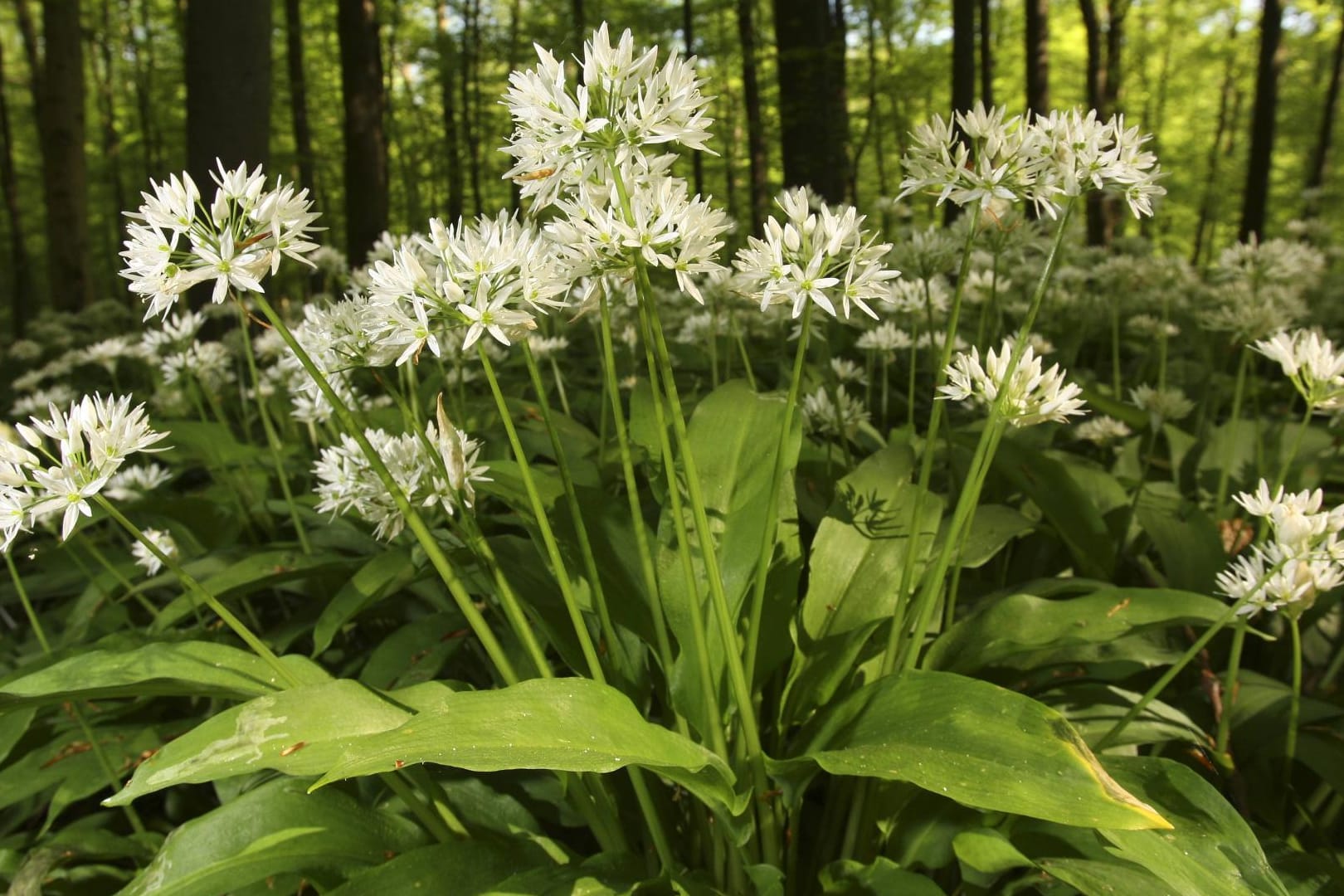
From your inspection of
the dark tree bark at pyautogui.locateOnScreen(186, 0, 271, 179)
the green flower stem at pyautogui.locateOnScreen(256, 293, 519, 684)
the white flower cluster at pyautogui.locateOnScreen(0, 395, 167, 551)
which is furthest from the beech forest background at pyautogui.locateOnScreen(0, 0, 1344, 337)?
the white flower cluster at pyautogui.locateOnScreen(0, 395, 167, 551)

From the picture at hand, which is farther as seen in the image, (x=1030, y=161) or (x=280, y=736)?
(x=1030, y=161)

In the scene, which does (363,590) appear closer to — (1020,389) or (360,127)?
(1020,389)

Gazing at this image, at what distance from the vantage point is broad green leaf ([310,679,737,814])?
1.02 m

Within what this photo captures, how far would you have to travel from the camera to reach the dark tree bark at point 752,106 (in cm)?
887

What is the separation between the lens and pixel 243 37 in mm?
4352

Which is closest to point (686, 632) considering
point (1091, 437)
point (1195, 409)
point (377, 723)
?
point (377, 723)

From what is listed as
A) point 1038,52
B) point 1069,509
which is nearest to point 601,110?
point 1069,509

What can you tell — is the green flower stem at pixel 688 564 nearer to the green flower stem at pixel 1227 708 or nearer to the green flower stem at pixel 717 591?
the green flower stem at pixel 717 591

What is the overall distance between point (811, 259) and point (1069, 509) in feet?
4.42

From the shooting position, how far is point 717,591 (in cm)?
128

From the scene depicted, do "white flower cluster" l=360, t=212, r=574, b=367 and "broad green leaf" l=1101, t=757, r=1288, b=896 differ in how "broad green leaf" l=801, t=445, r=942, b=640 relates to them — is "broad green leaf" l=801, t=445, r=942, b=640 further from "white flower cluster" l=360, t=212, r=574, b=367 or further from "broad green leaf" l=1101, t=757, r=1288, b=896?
"white flower cluster" l=360, t=212, r=574, b=367

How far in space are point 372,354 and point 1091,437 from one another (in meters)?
2.51

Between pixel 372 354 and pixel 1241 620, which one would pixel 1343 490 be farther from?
pixel 372 354

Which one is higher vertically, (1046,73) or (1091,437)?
(1046,73)
